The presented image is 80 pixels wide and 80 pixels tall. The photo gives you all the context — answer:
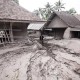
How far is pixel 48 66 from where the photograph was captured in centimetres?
760

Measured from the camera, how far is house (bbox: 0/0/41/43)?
36.8 feet

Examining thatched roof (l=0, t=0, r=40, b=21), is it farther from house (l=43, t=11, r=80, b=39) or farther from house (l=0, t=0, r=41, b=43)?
house (l=43, t=11, r=80, b=39)

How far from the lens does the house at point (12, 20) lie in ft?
36.8

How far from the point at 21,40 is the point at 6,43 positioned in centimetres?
203

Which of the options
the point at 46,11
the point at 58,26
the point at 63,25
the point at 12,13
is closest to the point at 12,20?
the point at 12,13

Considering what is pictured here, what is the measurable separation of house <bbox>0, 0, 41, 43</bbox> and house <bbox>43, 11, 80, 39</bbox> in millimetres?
5759

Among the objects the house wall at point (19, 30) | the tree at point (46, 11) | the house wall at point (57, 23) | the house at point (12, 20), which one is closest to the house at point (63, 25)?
the house wall at point (57, 23)

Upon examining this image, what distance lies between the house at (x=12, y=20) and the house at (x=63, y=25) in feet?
18.9

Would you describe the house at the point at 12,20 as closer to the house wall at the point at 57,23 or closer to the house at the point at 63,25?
the house at the point at 63,25

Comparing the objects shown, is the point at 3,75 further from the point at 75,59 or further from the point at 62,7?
the point at 62,7

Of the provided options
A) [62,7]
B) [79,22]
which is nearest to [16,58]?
[79,22]

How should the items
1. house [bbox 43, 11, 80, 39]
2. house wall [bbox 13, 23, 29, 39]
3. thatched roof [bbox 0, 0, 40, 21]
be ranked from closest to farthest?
1. thatched roof [bbox 0, 0, 40, 21]
2. house wall [bbox 13, 23, 29, 39]
3. house [bbox 43, 11, 80, 39]

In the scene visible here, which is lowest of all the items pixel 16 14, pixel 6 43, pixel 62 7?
pixel 6 43

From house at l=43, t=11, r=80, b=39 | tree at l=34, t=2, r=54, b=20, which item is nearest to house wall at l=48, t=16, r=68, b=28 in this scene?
house at l=43, t=11, r=80, b=39
